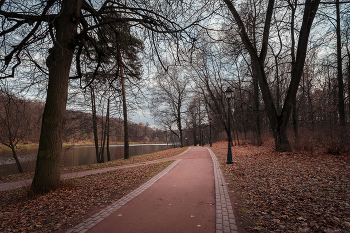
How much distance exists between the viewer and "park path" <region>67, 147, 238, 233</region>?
3.38 m

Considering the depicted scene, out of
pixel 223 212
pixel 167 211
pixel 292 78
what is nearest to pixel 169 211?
pixel 167 211

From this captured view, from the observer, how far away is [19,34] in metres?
5.60

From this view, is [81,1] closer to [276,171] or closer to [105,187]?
[105,187]

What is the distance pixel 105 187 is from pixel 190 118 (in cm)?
2883

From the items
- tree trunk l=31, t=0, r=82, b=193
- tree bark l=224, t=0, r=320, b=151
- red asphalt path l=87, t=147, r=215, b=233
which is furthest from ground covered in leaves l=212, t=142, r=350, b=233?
tree trunk l=31, t=0, r=82, b=193

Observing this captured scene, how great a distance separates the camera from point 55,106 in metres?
5.29

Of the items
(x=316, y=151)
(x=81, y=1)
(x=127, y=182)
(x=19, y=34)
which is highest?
(x=81, y=1)

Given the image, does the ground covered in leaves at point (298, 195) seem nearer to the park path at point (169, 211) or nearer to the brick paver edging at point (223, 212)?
the brick paver edging at point (223, 212)

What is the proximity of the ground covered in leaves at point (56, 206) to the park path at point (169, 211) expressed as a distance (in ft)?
1.28

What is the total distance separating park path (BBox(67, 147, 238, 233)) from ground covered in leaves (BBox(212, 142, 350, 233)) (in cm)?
61

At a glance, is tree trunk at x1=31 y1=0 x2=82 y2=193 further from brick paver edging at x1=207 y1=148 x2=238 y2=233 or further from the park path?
brick paver edging at x1=207 y1=148 x2=238 y2=233

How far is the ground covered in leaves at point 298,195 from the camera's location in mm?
3252

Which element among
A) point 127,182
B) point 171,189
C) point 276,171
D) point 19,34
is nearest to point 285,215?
point 171,189

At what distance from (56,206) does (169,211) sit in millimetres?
2744
